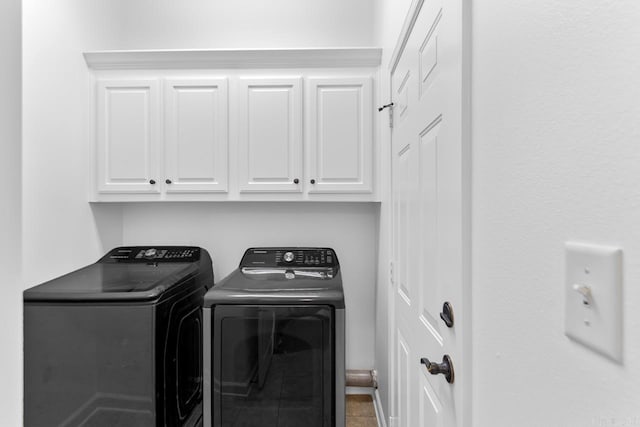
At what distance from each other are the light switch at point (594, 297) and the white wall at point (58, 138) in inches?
88.6

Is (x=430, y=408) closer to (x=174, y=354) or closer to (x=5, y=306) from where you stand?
(x=5, y=306)

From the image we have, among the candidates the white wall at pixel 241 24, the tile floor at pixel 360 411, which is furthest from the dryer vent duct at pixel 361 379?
the white wall at pixel 241 24

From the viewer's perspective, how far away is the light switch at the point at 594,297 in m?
0.32

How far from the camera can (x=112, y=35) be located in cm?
236

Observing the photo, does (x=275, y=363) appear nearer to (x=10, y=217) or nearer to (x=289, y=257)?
(x=289, y=257)

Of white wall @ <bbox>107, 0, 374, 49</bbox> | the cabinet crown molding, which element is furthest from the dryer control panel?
white wall @ <bbox>107, 0, 374, 49</bbox>

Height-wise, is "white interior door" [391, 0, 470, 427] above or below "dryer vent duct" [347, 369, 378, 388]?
above

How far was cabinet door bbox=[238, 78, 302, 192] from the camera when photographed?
215 centimetres

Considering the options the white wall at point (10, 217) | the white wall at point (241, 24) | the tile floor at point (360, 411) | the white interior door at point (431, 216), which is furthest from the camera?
the white wall at point (241, 24)

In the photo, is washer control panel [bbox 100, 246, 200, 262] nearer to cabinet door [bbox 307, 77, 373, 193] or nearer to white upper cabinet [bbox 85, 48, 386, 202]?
white upper cabinet [bbox 85, 48, 386, 202]

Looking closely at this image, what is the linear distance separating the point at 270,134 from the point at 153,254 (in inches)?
46.3

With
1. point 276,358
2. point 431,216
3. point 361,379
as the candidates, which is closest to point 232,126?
point 276,358

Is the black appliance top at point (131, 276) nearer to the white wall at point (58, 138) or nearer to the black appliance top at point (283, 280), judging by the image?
the white wall at point (58, 138)

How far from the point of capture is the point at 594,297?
0.35 metres
